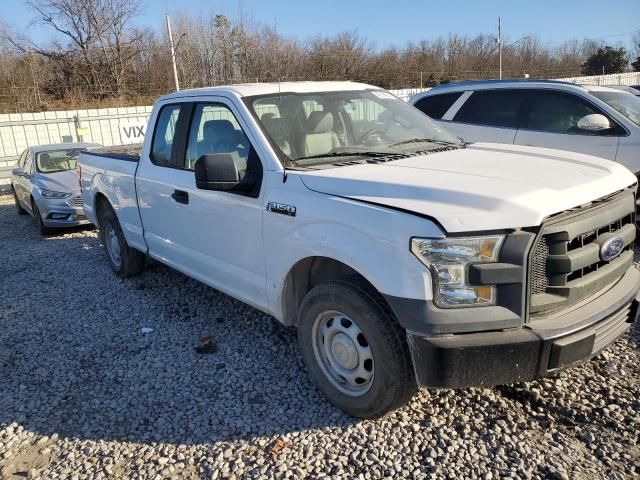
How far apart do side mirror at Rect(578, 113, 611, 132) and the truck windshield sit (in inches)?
109

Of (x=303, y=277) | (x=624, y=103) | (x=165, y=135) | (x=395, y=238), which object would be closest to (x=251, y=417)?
(x=303, y=277)

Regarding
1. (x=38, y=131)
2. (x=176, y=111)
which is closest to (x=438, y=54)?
(x=38, y=131)

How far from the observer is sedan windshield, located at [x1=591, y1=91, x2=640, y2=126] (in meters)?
6.46

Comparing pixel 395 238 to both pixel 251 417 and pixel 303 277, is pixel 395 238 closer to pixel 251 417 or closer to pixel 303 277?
pixel 303 277

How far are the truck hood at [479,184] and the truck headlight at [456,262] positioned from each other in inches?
3.1

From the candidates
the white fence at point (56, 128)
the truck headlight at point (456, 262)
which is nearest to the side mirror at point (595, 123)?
the truck headlight at point (456, 262)

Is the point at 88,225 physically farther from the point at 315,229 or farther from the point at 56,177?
the point at 315,229

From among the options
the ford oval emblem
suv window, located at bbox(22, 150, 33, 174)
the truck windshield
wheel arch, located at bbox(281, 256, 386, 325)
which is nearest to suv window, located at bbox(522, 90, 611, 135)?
the truck windshield

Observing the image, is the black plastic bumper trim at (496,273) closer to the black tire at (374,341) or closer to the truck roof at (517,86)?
the black tire at (374,341)

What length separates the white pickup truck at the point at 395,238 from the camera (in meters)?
2.57

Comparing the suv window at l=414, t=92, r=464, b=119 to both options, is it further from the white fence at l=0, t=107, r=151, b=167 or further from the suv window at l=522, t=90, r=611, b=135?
the white fence at l=0, t=107, r=151, b=167

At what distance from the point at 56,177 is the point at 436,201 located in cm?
852

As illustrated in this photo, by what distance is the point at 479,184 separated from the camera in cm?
280

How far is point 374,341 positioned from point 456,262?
24.7 inches
